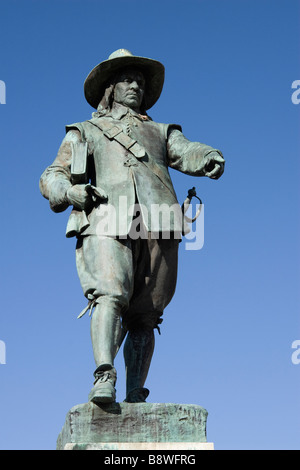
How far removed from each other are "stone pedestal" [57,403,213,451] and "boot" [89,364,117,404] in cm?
9

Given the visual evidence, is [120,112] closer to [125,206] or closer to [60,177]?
[60,177]

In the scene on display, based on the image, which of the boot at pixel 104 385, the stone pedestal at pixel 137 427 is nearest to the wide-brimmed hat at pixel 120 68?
the boot at pixel 104 385

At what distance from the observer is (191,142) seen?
9.45 meters

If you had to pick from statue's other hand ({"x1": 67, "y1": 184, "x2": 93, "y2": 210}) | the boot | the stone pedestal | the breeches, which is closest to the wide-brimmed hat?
statue's other hand ({"x1": 67, "y1": 184, "x2": 93, "y2": 210})

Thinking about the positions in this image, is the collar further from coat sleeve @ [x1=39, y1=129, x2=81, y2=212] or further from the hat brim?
coat sleeve @ [x1=39, y1=129, x2=81, y2=212]

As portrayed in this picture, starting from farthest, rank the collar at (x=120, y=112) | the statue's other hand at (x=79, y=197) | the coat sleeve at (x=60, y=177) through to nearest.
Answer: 1. the collar at (x=120, y=112)
2. the coat sleeve at (x=60, y=177)
3. the statue's other hand at (x=79, y=197)

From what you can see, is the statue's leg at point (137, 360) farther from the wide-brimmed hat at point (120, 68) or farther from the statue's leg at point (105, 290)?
the wide-brimmed hat at point (120, 68)

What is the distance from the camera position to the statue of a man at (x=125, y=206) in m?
8.34

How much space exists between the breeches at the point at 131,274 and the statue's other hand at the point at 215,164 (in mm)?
752

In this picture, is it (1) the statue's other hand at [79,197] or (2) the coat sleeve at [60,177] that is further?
(2) the coat sleeve at [60,177]

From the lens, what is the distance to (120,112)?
31.0 ft

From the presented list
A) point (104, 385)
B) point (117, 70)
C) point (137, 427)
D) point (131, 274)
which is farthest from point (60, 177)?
point (137, 427)

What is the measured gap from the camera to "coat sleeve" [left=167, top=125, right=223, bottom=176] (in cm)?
913
